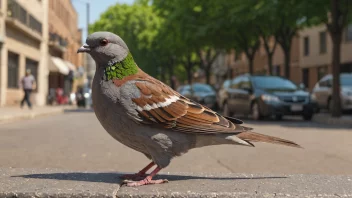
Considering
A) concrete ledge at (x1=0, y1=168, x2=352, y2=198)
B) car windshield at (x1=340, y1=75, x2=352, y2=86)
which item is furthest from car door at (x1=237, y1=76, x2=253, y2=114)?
concrete ledge at (x1=0, y1=168, x2=352, y2=198)

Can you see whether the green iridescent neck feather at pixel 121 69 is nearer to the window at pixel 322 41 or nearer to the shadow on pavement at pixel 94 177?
the shadow on pavement at pixel 94 177

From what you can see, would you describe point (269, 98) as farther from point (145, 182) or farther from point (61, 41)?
point (61, 41)

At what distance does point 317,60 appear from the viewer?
4319 cm

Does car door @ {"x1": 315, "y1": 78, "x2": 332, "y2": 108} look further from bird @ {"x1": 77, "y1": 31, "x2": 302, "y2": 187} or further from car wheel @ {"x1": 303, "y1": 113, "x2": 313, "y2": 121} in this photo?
bird @ {"x1": 77, "y1": 31, "x2": 302, "y2": 187}

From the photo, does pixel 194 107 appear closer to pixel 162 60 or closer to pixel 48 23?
pixel 48 23

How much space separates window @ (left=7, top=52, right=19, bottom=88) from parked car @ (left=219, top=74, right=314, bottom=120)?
1780 centimetres

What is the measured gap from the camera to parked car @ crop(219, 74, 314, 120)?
1714 centimetres

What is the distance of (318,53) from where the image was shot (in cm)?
4288

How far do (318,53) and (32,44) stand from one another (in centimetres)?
2255

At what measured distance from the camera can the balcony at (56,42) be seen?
43.8 metres

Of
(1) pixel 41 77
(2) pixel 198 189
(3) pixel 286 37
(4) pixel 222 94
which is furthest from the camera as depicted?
(1) pixel 41 77

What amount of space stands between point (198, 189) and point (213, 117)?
55 cm

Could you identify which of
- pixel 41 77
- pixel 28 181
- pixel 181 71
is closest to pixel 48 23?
pixel 41 77

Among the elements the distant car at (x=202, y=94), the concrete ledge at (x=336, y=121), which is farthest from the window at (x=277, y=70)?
the concrete ledge at (x=336, y=121)
